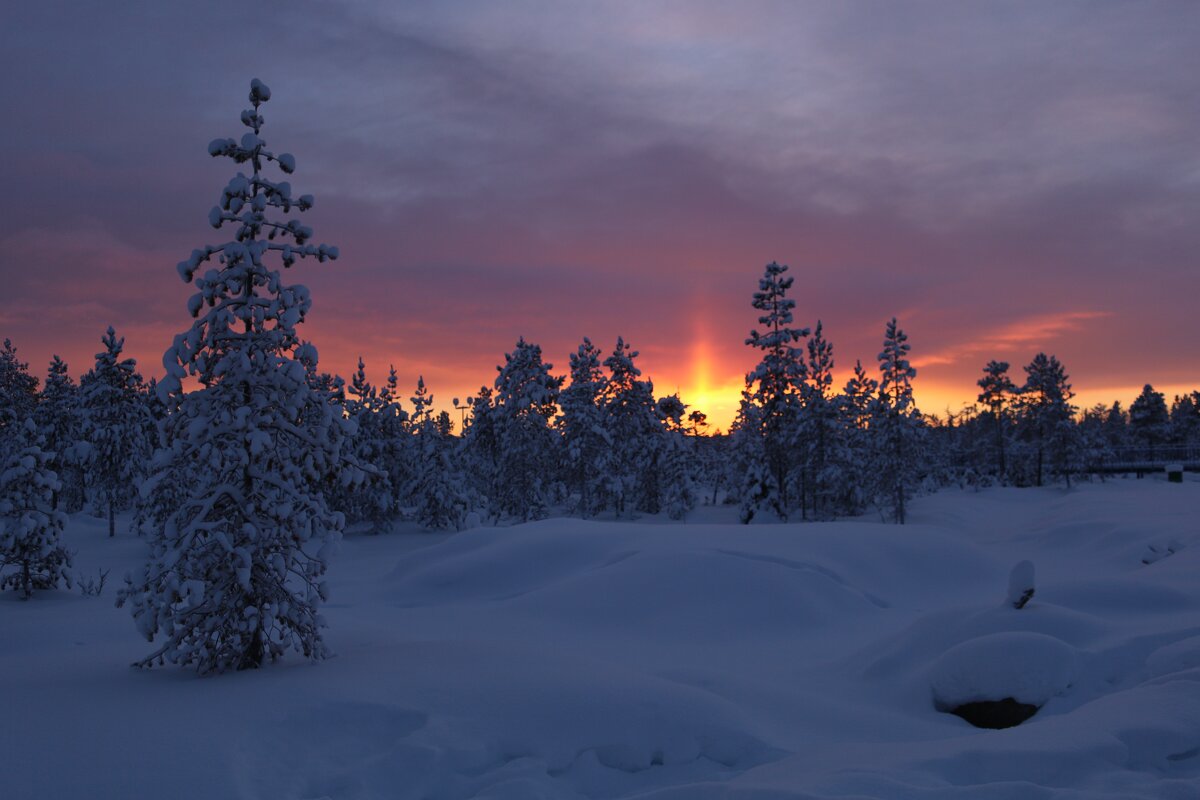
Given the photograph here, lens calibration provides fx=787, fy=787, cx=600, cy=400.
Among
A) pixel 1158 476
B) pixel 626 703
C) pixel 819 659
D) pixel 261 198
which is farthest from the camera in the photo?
pixel 1158 476

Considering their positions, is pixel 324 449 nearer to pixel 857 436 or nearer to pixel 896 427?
pixel 896 427

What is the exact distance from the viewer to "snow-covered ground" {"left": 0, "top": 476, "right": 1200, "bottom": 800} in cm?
595

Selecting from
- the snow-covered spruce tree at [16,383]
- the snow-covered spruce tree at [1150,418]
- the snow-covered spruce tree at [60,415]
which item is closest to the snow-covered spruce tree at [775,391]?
the snow-covered spruce tree at [60,415]

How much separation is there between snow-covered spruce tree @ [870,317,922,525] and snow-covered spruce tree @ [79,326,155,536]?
36394mm

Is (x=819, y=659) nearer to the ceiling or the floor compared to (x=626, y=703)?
nearer to the floor

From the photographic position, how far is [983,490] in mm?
64250

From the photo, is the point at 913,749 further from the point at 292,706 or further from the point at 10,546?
the point at 10,546

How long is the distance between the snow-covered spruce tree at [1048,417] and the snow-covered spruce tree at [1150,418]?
36.6 m

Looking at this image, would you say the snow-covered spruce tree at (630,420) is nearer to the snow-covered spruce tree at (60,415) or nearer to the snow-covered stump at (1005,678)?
the snow-covered spruce tree at (60,415)

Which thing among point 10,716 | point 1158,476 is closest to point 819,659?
point 10,716

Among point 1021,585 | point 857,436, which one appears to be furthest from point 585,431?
point 1021,585

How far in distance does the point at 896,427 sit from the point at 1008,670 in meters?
32.1

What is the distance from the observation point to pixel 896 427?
127ft

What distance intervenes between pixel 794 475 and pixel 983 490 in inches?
1092
